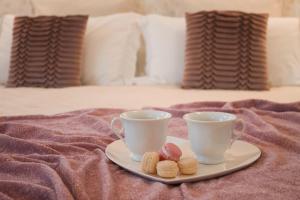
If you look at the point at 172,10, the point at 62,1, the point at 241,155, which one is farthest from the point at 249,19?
Answer: the point at 241,155

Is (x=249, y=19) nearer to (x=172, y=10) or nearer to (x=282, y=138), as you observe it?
(x=172, y=10)

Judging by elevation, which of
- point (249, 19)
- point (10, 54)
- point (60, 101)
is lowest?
point (60, 101)

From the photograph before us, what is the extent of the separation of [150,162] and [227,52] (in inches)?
48.7

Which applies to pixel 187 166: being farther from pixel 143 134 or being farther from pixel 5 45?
pixel 5 45

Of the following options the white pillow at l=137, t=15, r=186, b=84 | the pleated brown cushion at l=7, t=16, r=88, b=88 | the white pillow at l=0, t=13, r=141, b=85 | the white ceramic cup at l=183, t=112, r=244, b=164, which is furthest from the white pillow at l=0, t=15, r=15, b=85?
the white ceramic cup at l=183, t=112, r=244, b=164

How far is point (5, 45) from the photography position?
6.91ft

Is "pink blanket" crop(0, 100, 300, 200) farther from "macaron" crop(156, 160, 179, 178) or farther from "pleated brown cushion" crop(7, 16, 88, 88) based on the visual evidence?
"pleated brown cushion" crop(7, 16, 88, 88)

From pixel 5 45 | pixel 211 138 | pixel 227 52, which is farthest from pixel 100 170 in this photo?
pixel 5 45

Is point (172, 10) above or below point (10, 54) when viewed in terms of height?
above

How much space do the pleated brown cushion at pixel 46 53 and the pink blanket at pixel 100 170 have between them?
851 millimetres

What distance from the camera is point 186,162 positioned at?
2.30 feet

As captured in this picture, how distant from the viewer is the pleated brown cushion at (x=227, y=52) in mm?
1839

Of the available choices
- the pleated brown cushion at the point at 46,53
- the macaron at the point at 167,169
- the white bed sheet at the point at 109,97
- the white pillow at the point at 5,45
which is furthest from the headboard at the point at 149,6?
the macaron at the point at 167,169

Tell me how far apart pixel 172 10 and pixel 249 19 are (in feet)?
2.00
